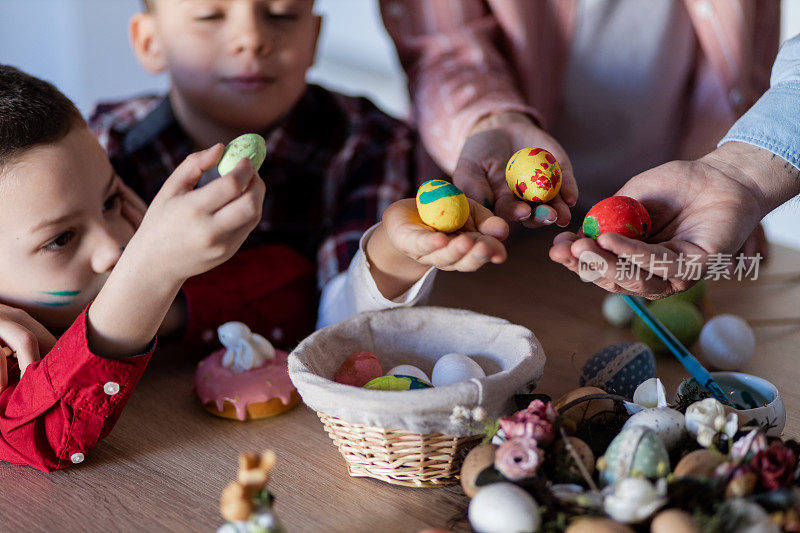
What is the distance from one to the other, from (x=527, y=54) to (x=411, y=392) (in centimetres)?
88

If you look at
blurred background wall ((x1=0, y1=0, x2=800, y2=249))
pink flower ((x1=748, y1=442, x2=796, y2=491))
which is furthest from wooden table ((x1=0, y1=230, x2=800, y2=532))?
blurred background wall ((x1=0, y1=0, x2=800, y2=249))

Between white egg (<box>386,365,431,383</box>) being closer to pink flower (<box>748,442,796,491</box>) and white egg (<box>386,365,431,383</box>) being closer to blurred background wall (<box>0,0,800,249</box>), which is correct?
pink flower (<box>748,442,796,491</box>)

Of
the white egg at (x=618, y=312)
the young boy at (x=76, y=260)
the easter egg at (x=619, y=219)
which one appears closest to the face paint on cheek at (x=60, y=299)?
the young boy at (x=76, y=260)

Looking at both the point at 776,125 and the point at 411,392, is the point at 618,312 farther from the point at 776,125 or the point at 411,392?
the point at 411,392

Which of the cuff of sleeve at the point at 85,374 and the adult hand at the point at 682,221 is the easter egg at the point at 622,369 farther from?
the cuff of sleeve at the point at 85,374

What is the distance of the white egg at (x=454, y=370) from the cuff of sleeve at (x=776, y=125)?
45 centimetres

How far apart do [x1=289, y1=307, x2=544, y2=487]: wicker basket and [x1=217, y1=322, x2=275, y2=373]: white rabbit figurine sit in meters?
0.14

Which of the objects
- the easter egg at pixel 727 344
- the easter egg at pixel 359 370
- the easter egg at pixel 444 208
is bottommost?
the easter egg at pixel 727 344

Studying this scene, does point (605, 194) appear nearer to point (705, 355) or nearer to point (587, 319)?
point (587, 319)

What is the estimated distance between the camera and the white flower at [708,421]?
653 mm

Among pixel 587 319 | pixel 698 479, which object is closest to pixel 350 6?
pixel 587 319

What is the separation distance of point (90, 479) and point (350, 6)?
2.48 metres

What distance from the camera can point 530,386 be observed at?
2.46ft

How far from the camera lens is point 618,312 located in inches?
43.6
